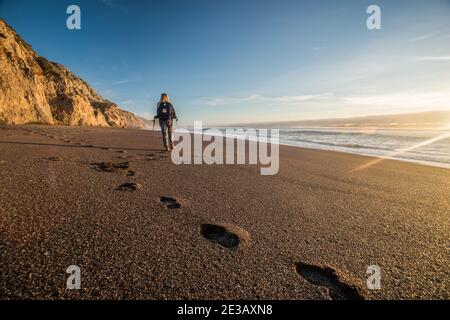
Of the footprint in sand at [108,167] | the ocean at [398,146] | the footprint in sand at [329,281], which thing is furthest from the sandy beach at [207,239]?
the ocean at [398,146]

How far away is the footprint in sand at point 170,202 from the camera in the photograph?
9.45ft

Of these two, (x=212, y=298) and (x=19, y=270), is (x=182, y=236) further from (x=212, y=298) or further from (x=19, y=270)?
(x=19, y=270)

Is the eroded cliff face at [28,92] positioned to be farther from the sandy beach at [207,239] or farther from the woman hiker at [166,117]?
the sandy beach at [207,239]

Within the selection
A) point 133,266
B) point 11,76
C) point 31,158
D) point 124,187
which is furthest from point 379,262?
point 11,76

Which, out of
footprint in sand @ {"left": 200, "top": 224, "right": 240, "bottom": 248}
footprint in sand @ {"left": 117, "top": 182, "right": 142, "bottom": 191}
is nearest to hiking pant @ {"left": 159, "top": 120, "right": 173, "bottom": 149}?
footprint in sand @ {"left": 117, "top": 182, "right": 142, "bottom": 191}

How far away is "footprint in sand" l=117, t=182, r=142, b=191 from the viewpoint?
335 centimetres

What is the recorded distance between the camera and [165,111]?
8414 millimetres

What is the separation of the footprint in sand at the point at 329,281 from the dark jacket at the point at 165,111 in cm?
751

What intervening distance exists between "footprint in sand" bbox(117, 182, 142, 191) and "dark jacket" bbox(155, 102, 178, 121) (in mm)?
5179

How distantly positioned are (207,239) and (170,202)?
42.3 inches
